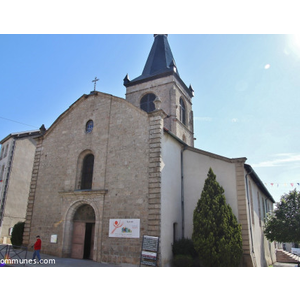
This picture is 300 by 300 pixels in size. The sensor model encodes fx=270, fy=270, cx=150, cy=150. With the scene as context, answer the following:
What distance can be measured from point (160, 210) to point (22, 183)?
1875 cm

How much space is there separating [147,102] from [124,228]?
16.7 metres

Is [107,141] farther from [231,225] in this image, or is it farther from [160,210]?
[231,225]

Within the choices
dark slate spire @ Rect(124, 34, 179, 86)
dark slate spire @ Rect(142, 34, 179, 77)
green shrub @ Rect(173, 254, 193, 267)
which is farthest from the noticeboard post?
dark slate spire @ Rect(142, 34, 179, 77)

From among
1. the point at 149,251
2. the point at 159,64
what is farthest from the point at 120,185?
the point at 159,64

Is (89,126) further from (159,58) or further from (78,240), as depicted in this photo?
(159,58)

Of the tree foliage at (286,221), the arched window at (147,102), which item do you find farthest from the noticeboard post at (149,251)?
the arched window at (147,102)

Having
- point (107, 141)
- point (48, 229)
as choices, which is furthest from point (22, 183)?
point (107, 141)

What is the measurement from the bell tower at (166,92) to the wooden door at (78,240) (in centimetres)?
1309

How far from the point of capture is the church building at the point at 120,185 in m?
13.2

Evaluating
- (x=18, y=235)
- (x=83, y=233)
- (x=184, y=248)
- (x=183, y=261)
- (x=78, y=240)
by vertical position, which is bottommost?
(x=183, y=261)

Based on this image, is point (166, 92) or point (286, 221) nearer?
Answer: point (286, 221)

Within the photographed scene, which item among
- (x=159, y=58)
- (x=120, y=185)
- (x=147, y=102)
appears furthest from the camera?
(x=159, y=58)

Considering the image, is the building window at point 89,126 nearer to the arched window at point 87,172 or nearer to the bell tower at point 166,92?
the arched window at point 87,172

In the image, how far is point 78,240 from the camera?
15070 millimetres
